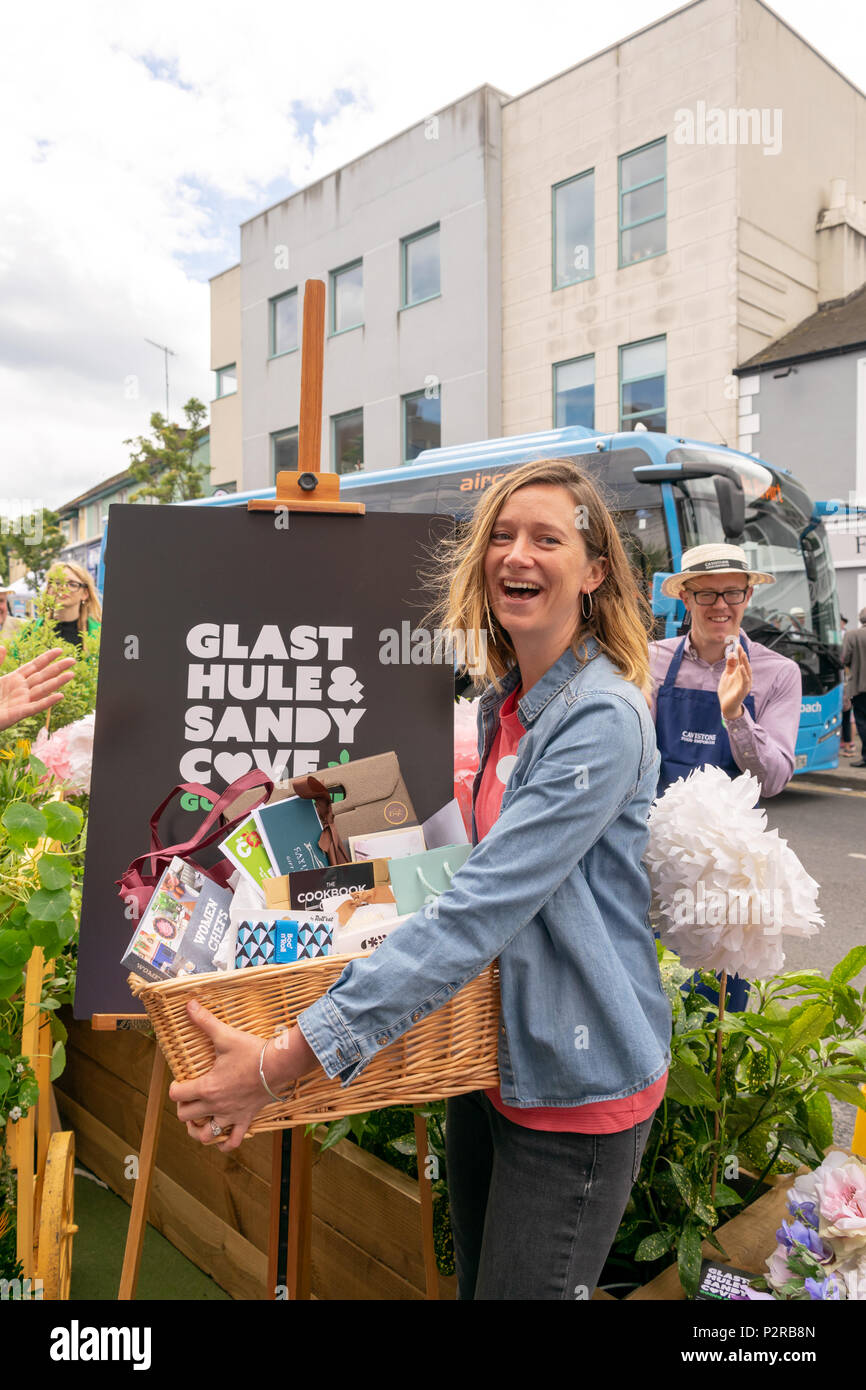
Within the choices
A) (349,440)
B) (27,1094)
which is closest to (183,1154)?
(27,1094)

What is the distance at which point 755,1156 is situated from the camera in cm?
176

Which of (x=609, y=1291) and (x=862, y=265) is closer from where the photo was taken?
(x=609, y=1291)

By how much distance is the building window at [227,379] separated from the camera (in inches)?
834

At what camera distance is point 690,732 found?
291 centimetres

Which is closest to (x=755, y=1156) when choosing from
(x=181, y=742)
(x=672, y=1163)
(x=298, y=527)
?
(x=672, y=1163)

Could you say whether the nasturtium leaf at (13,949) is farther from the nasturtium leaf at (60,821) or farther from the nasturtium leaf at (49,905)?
the nasturtium leaf at (60,821)

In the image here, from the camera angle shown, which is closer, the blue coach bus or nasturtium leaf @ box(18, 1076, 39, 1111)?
nasturtium leaf @ box(18, 1076, 39, 1111)

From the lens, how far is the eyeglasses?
9.85 ft

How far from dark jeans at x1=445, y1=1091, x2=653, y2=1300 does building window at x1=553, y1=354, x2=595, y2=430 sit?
48.5 ft

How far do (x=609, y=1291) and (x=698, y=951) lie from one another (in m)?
0.62

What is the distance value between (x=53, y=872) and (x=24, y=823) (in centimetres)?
9

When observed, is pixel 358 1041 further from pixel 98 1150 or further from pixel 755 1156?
pixel 98 1150

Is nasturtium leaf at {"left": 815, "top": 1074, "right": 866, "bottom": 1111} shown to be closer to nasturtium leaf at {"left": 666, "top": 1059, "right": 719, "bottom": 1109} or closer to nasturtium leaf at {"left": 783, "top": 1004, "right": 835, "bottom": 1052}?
nasturtium leaf at {"left": 783, "top": 1004, "right": 835, "bottom": 1052}

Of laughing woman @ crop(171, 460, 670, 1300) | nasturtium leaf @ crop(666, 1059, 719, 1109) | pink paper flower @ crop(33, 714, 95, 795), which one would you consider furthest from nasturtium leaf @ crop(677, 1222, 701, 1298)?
pink paper flower @ crop(33, 714, 95, 795)
